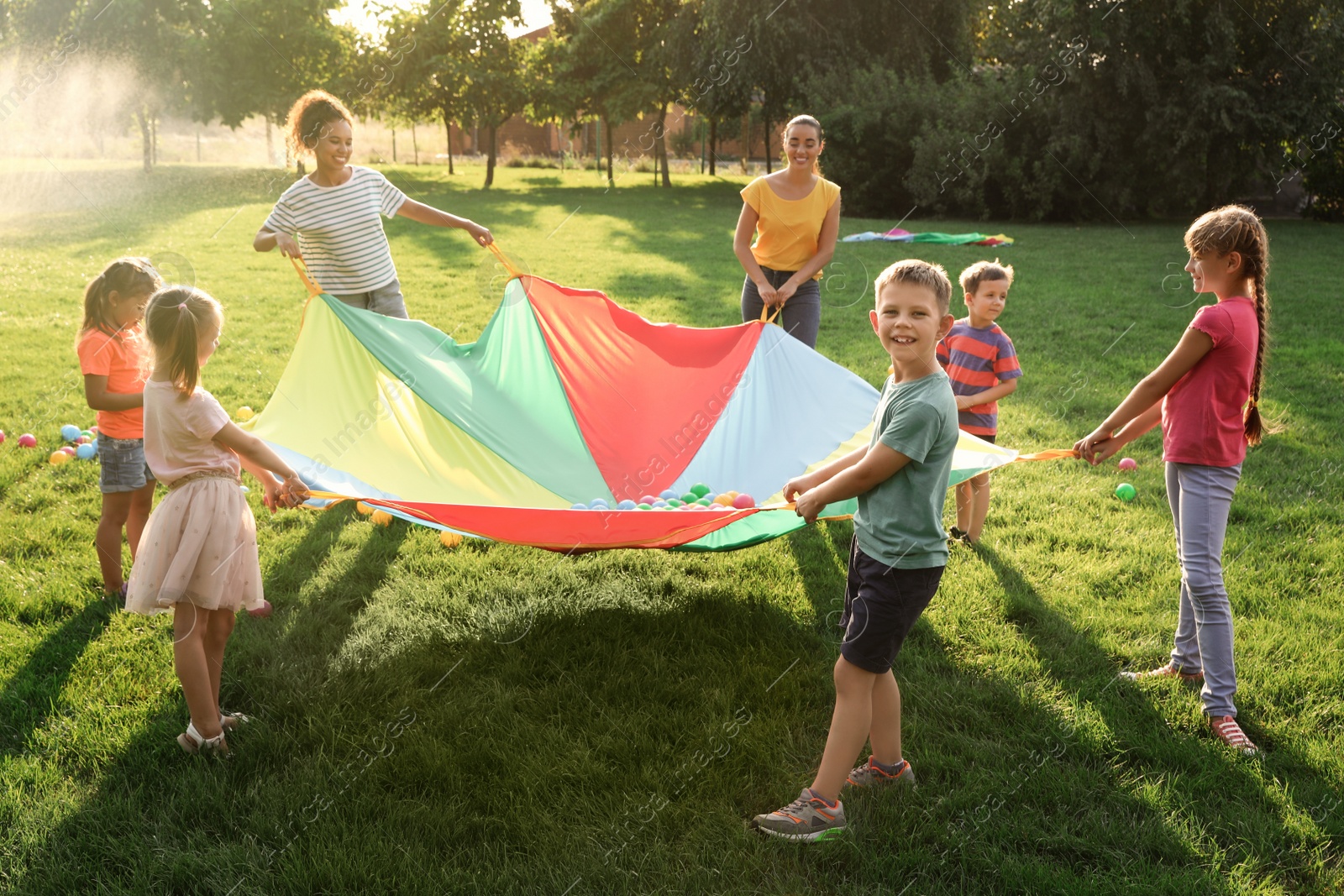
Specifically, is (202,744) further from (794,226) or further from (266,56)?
(266,56)

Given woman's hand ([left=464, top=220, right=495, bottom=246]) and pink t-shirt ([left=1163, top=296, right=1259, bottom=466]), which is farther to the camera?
woman's hand ([left=464, top=220, right=495, bottom=246])

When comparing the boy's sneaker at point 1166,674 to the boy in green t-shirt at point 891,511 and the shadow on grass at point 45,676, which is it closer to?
the boy in green t-shirt at point 891,511

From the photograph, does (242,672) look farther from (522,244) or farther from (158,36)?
(158,36)

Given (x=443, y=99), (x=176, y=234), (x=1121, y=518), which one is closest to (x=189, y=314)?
(x=1121, y=518)

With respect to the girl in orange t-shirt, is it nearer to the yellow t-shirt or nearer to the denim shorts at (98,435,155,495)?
the denim shorts at (98,435,155,495)

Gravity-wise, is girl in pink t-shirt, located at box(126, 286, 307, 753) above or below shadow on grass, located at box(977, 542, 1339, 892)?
above

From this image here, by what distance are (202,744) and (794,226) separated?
2706 millimetres

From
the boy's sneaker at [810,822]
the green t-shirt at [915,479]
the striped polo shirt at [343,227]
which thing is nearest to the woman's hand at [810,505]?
the green t-shirt at [915,479]

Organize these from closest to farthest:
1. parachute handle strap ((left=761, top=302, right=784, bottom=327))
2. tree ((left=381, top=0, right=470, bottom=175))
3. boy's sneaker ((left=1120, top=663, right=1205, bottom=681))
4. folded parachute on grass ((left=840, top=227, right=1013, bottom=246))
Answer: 1. boy's sneaker ((left=1120, top=663, right=1205, bottom=681))
2. parachute handle strap ((left=761, top=302, right=784, bottom=327))
3. folded parachute on grass ((left=840, top=227, right=1013, bottom=246))
4. tree ((left=381, top=0, right=470, bottom=175))

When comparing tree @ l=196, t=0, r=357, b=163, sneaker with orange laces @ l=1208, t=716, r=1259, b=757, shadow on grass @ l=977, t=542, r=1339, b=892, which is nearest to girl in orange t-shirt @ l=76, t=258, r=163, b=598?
shadow on grass @ l=977, t=542, r=1339, b=892

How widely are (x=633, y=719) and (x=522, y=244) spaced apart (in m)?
9.49

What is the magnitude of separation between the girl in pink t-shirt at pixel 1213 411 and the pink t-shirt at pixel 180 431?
2.12 metres

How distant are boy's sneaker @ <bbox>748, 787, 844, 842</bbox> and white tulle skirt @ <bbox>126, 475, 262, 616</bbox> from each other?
4.48 feet

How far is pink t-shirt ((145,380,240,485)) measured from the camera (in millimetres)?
2141
